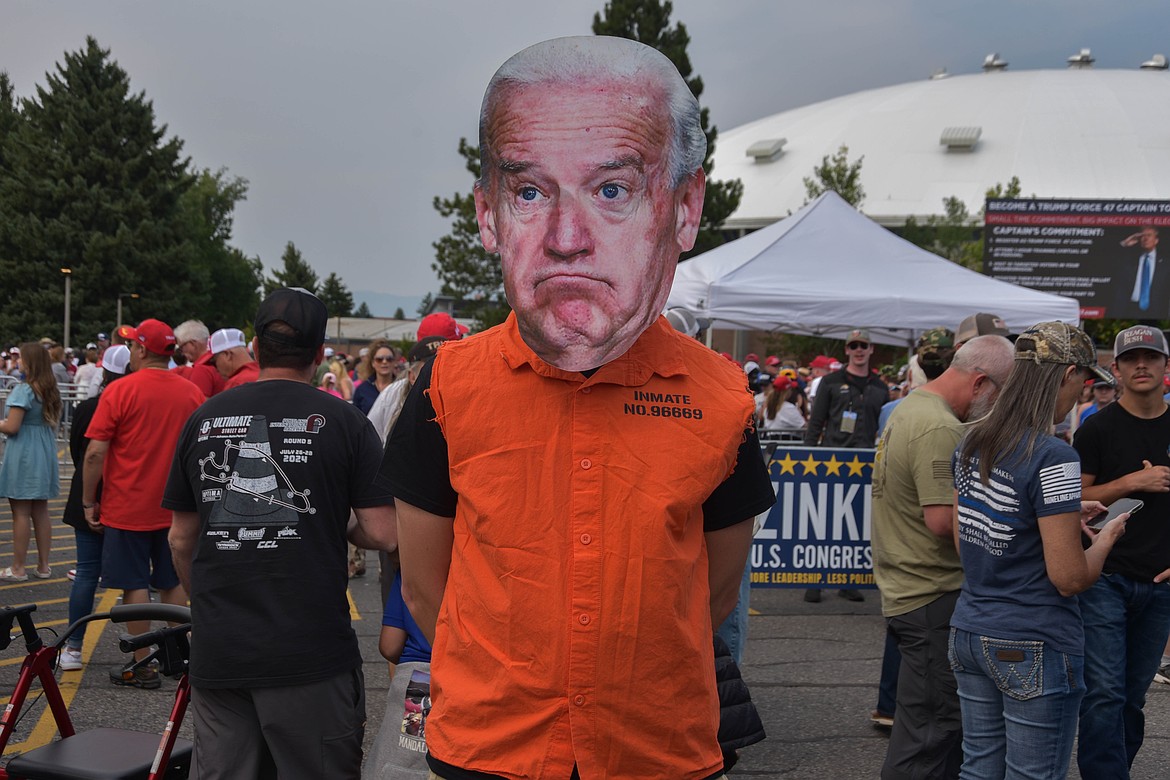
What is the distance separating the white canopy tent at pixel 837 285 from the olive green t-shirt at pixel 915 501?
5.57 meters

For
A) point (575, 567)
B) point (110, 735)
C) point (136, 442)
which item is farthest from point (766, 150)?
point (575, 567)

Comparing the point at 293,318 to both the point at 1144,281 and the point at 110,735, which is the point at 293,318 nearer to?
the point at 110,735

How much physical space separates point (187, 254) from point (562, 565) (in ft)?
163

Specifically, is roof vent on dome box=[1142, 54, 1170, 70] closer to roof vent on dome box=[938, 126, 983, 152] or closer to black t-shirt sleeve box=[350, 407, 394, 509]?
roof vent on dome box=[938, 126, 983, 152]

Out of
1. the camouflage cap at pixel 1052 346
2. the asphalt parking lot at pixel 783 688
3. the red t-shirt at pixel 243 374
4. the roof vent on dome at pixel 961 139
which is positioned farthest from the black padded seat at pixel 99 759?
the roof vent on dome at pixel 961 139

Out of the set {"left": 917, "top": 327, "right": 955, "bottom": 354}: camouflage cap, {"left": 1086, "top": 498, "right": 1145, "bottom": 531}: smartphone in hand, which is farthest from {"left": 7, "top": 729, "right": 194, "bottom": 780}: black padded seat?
{"left": 917, "top": 327, "right": 955, "bottom": 354}: camouflage cap

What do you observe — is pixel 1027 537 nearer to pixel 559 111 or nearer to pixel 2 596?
pixel 559 111

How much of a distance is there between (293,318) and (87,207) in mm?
48245

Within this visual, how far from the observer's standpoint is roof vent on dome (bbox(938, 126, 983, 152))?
237ft

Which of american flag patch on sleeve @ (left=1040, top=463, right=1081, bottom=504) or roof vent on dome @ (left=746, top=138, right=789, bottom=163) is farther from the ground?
roof vent on dome @ (left=746, top=138, right=789, bottom=163)

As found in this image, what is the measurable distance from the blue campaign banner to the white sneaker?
176 inches

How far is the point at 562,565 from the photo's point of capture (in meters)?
1.87

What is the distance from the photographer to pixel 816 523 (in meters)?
7.81

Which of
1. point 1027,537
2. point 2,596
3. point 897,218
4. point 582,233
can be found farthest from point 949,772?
point 897,218
